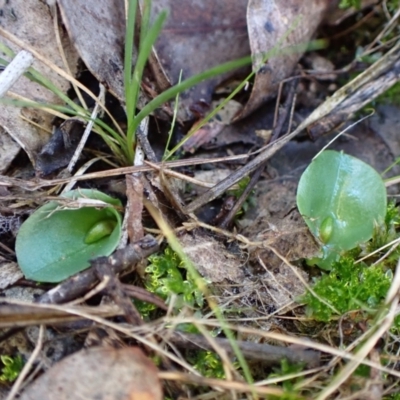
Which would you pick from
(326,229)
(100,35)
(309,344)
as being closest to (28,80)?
(100,35)

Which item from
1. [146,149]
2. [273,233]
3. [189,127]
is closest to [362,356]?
[273,233]

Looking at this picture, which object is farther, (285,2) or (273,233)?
(285,2)

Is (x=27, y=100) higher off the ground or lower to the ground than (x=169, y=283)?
higher

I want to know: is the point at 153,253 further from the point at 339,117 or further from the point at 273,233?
the point at 339,117

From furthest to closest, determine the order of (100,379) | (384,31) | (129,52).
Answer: (384,31) < (129,52) < (100,379)

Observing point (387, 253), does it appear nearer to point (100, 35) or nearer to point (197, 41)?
point (197, 41)

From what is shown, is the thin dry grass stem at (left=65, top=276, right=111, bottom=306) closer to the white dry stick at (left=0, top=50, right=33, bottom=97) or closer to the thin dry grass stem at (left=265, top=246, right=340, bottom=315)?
the thin dry grass stem at (left=265, top=246, right=340, bottom=315)

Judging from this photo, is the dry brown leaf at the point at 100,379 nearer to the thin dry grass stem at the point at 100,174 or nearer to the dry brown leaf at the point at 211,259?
the dry brown leaf at the point at 211,259
